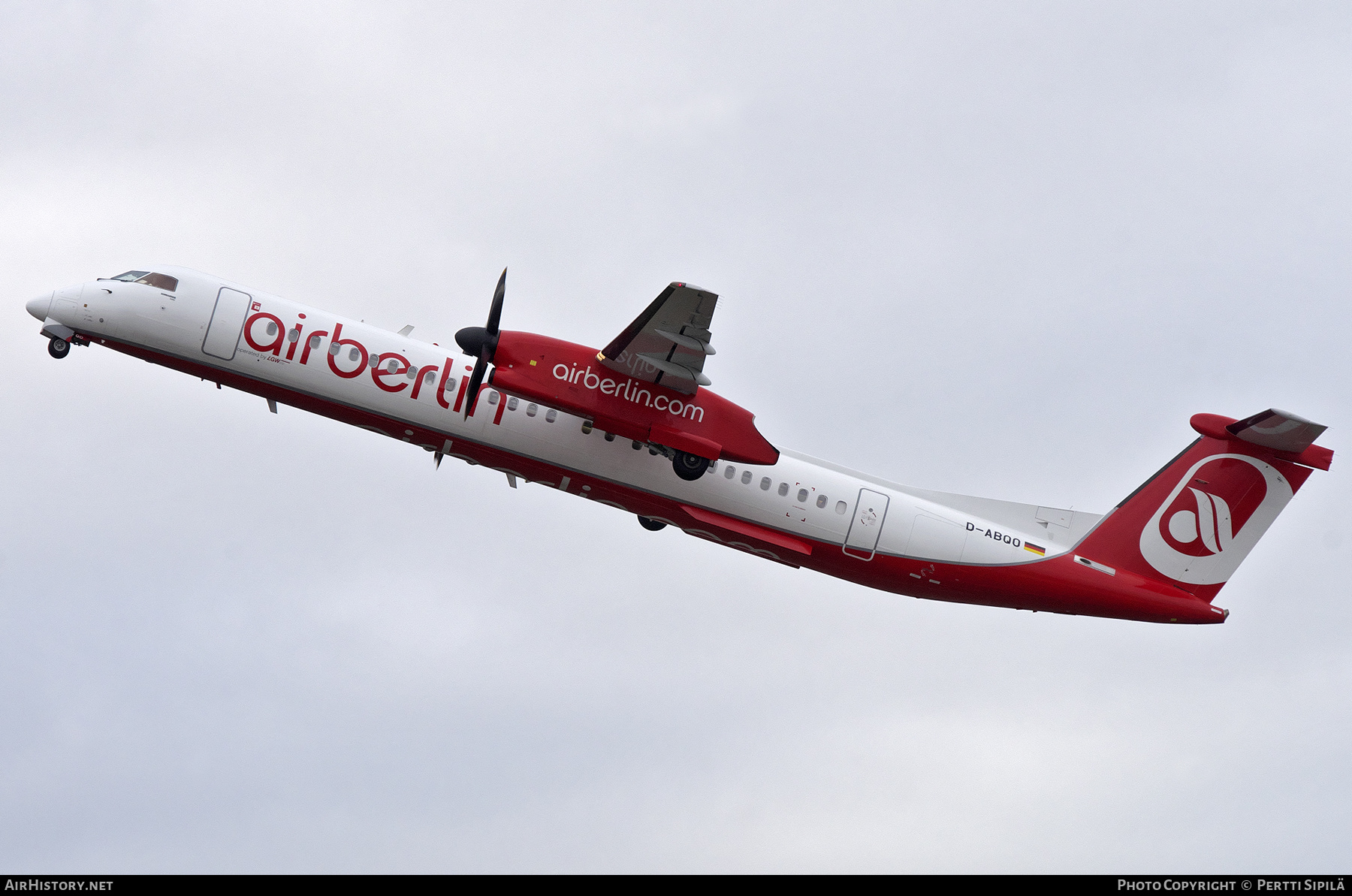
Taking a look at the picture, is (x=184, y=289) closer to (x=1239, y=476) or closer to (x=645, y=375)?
(x=645, y=375)

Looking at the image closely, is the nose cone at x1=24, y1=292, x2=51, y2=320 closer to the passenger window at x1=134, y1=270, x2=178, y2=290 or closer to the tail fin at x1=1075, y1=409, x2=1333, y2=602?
the passenger window at x1=134, y1=270, x2=178, y2=290

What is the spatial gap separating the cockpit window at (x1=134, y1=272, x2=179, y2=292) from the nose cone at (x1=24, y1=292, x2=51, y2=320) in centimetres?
192

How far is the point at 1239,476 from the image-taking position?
2884 centimetres

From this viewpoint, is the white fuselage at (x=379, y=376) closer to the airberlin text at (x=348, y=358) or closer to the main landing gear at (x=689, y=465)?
the airberlin text at (x=348, y=358)

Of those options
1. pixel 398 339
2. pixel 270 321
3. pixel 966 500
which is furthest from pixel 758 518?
pixel 270 321

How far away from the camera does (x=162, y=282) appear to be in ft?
86.7

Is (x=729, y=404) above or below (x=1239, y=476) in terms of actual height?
below

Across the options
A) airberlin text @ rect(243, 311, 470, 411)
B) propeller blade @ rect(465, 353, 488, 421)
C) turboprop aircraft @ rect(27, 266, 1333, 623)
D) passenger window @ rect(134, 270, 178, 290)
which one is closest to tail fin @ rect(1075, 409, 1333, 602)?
turboprop aircraft @ rect(27, 266, 1333, 623)

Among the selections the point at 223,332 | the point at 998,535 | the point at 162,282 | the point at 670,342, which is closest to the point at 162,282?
the point at 162,282

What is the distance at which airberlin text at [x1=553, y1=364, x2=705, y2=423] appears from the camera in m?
25.1

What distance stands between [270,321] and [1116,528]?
1995cm

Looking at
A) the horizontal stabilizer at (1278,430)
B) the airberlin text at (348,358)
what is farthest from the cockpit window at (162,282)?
the horizontal stabilizer at (1278,430)

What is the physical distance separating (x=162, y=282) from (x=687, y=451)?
1192cm
